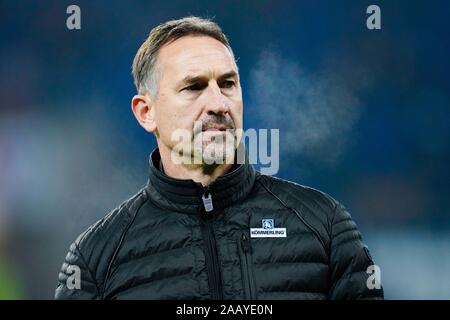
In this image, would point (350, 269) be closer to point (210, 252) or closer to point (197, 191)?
point (210, 252)

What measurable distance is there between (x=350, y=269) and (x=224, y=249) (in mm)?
462

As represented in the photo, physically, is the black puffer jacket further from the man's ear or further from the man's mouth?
the man's ear

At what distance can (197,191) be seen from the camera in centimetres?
223

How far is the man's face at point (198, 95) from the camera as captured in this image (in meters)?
2.28

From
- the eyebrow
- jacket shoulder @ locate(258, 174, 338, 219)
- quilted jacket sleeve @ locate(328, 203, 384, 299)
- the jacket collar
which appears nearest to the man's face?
the eyebrow

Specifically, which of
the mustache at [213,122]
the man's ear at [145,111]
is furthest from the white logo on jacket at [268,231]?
the man's ear at [145,111]

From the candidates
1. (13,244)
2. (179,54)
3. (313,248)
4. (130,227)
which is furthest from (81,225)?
(313,248)

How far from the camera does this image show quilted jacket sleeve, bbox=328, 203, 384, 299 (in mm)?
2150

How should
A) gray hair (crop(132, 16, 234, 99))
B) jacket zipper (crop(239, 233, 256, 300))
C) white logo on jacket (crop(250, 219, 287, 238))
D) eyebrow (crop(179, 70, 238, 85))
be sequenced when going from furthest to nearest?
gray hair (crop(132, 16, 234, 99))
eyebrow (crop(179, 70, 238, 85))
white logo on jacket (crop(250, 219, 287, 238))
jacket zipper (crop(239, 233, 256, 300))

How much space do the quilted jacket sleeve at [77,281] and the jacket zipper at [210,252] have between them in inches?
16.7

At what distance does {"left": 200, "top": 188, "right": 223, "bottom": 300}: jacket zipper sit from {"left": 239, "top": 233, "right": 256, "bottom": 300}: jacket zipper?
88 millimetres

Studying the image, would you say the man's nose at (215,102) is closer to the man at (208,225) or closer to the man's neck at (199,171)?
the man at (208,225)

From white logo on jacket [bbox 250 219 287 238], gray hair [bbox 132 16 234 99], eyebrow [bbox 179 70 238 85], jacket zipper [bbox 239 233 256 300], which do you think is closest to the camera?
jacket zipper [bbox 239 233 256 300]

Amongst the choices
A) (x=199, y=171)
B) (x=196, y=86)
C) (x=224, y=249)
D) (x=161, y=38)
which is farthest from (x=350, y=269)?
(x=161, y=38)
